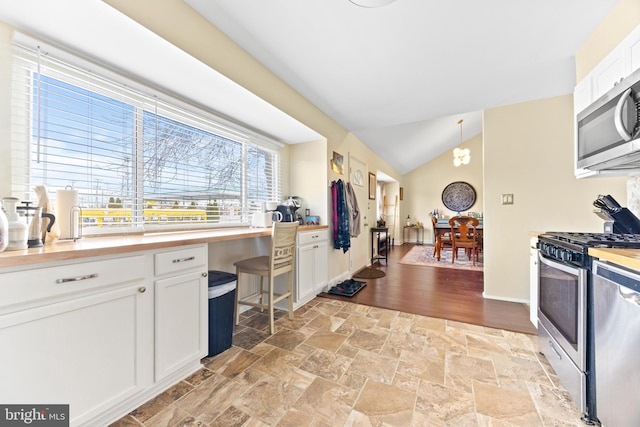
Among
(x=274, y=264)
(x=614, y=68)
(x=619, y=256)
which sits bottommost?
(x=274, y=264)

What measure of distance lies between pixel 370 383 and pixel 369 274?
2.70 m

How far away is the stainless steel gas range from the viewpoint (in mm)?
1216

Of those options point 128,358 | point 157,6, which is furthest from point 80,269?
point 157,6

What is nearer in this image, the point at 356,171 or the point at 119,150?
the point at 119,150

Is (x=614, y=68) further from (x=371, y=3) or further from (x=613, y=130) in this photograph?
(x=371, y=3)

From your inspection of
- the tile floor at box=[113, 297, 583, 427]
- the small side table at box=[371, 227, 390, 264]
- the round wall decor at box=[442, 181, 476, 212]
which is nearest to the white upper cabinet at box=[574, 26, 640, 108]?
the tile floor at box=[113, 297, 583, 427]

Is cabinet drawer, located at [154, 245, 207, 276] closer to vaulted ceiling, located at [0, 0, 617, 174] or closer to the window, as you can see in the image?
the window

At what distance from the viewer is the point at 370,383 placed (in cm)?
152

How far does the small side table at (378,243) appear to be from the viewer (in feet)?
16.5

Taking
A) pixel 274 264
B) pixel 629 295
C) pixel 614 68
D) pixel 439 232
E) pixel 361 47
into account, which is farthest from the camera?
pixel 439 232

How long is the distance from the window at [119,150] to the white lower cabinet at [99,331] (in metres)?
0.69

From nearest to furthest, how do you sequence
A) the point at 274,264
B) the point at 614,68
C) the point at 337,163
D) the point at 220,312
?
the point at 614,68 → the point at 220,312 → the point at 274,264 → the point at 337,163

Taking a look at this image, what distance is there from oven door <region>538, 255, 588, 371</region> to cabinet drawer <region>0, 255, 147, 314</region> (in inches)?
91.2

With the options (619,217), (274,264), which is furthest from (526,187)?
(274,264)
